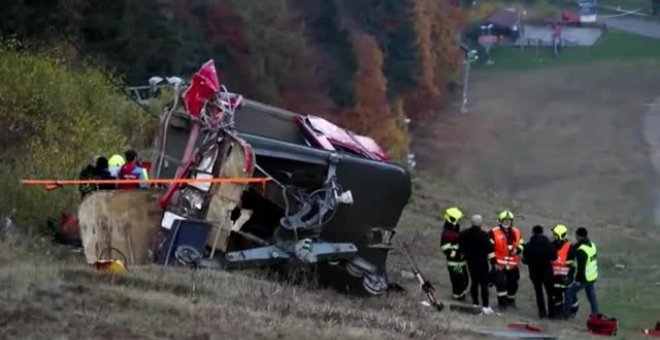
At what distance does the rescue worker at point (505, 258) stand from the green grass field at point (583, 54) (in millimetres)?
69045

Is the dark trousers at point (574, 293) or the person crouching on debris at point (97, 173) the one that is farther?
the dark trousers at point (574, 293)

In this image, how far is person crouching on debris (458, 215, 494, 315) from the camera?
19.0 m

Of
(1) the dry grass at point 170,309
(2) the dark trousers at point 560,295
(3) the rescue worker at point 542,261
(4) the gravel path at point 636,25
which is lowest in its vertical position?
(1) the dry grass at point 170,309

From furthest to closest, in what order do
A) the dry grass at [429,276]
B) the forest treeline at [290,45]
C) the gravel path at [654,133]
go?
the gravel path at [654,133]
the forest treeline at [290,45]
the dry grass at [429,276]

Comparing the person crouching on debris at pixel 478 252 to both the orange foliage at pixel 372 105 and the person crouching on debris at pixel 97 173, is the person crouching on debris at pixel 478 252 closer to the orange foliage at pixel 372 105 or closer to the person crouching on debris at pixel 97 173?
the person crouching on debris at pixel 97 173

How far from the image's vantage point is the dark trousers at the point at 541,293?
1922cm

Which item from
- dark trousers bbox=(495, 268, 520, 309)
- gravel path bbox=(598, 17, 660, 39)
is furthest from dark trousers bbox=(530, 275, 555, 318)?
gravel path bbox=(598, 17, 660, 39)

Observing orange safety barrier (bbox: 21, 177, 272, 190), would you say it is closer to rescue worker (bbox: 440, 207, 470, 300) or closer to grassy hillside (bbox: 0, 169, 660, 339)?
grassy hillside (bbox: 0, 169, 660, 339)

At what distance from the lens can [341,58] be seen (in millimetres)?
73250

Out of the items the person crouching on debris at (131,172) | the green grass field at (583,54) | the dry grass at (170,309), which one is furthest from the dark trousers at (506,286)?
the green grass field at (583,54)

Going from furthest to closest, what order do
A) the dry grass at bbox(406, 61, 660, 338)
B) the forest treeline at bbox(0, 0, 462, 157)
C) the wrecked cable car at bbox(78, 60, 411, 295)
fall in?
the forest treeline at bbox(0, 0, 462, 157) < the dry grass at bbox(406, 61, 660, 338) < the wrecked cable car at bbox(78, 60, 411, 295)

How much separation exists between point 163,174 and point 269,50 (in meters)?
44.7

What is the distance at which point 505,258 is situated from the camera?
19.5 m

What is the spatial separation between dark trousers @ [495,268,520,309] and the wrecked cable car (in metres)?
1.87
